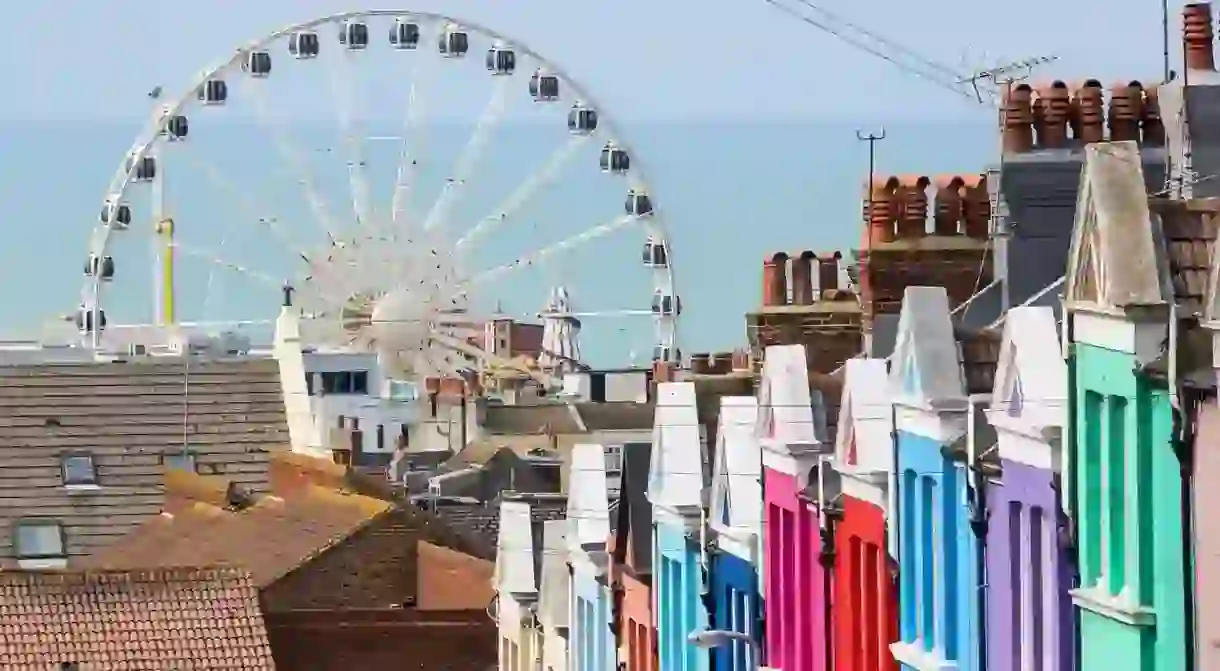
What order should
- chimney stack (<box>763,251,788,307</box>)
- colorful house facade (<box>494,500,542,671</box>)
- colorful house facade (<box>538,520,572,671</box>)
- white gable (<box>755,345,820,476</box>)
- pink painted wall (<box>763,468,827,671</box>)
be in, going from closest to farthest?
pink painted wall (<box>763,468,827,671</box>), white gable (<box>755,345,820,476</box>), chimney stack (<box>763,251,788,307</box>), colorful house facade (<box>538,520,572,671</box>), colorful house facade (<box>494,500,542,671</box>)

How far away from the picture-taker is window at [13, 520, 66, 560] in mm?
71938

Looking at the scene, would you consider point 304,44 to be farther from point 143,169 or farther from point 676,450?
point 676,450

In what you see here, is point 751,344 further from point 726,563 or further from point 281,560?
point 281,560

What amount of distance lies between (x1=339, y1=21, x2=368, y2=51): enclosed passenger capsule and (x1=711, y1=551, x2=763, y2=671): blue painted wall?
69.7 m

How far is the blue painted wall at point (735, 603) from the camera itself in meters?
32.5

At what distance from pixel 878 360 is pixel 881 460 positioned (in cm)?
149

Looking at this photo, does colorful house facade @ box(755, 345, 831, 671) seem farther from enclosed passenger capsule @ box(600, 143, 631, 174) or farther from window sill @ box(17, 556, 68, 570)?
enclosed passenger capsule @ box(600, 143, 631, 174)

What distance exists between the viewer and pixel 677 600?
35.8 metres

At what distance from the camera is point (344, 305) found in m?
97.6

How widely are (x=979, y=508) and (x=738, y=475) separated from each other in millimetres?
8596

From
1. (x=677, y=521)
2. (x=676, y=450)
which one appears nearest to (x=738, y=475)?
(x=677, y=521)

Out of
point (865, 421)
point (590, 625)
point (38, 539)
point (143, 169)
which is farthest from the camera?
point (143, 169)

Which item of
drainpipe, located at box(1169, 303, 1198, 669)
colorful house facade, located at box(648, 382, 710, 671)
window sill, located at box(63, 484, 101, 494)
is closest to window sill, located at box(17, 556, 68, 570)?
window sill, located at box(63, 484, 101, 494)

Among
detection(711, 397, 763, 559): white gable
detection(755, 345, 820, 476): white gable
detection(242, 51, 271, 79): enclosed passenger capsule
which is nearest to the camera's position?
detection(755, 345, 820, 476): white gable
